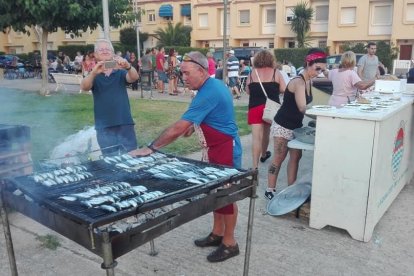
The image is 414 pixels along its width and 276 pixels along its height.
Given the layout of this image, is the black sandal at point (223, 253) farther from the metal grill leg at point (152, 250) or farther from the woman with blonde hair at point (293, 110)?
the woman with blonde hair at point (293, 110)

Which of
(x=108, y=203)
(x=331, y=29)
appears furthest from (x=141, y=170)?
(x=331, y=29)

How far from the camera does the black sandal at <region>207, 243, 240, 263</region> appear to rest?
3.33 m

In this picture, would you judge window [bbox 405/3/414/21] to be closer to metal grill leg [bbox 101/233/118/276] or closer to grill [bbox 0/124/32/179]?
grill [bbox 0/124/32/179]

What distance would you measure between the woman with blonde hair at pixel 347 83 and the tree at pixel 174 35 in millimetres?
35740

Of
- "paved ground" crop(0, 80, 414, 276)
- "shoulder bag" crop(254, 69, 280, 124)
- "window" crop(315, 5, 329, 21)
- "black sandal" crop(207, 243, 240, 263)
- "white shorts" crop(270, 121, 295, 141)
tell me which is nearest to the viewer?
"paved ground" crop(0, 80, 414, 276)

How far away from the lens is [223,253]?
3.36m

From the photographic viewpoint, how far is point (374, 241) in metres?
3.70

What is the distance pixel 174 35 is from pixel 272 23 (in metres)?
9.65

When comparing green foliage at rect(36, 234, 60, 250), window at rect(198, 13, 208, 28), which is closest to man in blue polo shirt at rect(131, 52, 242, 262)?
green foliage at rect(36, 234, 60, 250)

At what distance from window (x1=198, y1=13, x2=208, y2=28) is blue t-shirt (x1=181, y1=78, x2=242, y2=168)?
130 ft

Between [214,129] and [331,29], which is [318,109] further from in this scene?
[331,29]

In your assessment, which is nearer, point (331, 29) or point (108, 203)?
point (108, 203)

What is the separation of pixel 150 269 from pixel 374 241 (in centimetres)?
204

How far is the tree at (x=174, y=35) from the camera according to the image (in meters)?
40.2
